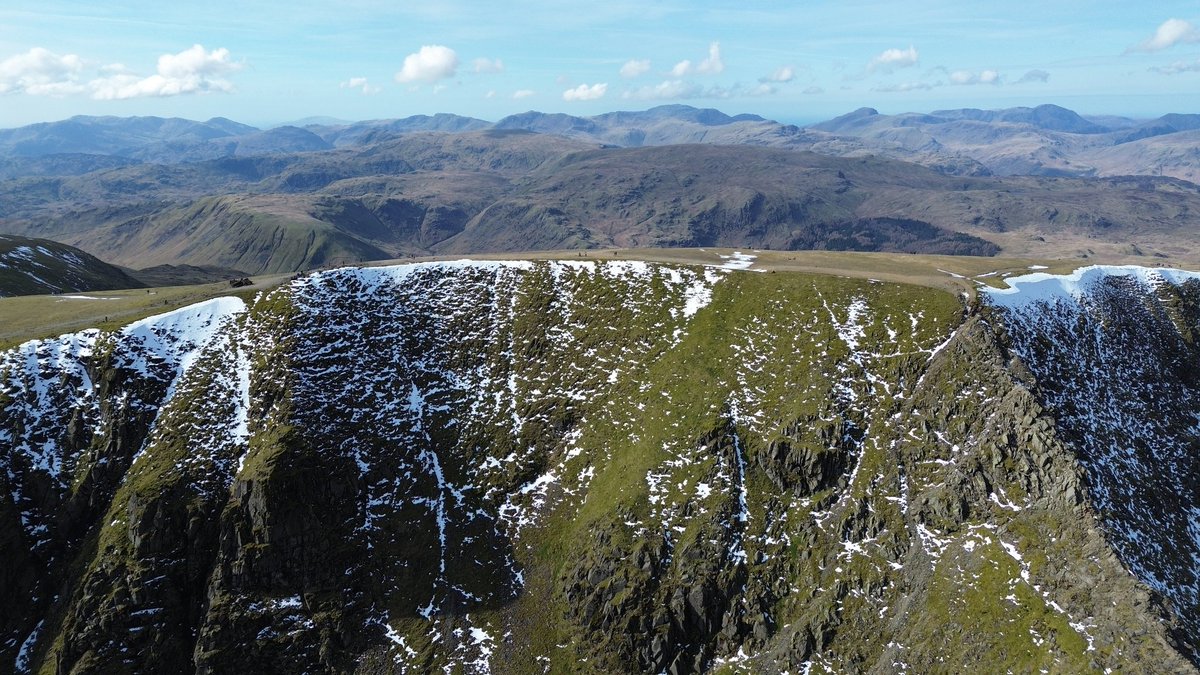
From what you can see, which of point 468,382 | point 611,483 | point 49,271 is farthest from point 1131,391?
point 49,271

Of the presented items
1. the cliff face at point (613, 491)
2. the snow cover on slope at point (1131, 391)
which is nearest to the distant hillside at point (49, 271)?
the cliff face at point (613, 491)

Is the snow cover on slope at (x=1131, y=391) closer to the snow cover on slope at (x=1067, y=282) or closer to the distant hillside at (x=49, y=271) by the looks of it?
the snow cover on slope at (x=1067, y=282)

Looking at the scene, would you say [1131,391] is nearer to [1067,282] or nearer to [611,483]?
[1067,282]

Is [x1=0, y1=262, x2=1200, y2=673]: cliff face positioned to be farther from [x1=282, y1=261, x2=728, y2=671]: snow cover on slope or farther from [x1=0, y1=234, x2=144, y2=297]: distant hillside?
[x1=0, y1=234, x2=144, y2=297]: distant hillside

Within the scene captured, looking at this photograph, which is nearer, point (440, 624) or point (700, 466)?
point (440, 624)

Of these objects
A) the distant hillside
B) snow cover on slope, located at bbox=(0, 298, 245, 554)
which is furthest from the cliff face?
the distant hillside

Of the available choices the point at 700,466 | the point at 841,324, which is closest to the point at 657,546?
the point at 700,466

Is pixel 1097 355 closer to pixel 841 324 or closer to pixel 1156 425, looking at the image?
pixel 1156 425
